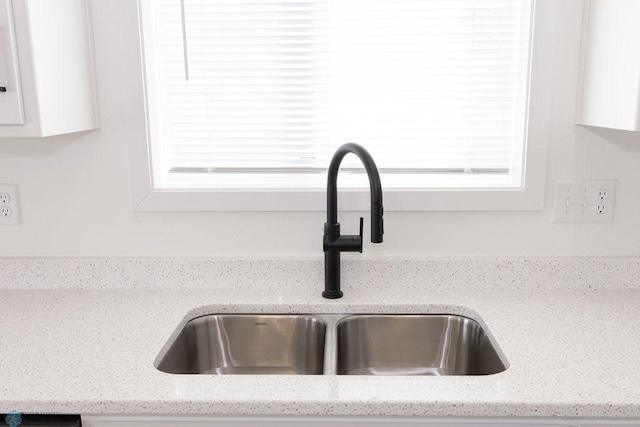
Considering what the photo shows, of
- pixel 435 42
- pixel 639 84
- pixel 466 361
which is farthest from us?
pixel 435 42

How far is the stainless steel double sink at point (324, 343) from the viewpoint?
1460 millimetres

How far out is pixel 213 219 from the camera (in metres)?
1.60

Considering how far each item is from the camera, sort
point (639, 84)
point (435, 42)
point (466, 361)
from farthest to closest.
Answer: point (435, 42), point (466, 361), point (639, 84)

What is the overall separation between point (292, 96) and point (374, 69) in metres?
0.24

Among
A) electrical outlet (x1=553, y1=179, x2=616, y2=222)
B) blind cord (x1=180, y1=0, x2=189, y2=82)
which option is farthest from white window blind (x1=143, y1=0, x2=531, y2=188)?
electrical outlet (x1=553, y1=179, x2=616, y2=222)

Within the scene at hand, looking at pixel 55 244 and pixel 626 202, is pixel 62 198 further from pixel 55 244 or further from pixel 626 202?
pixel 626 202

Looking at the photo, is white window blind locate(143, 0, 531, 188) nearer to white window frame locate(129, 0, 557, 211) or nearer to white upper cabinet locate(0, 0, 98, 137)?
white window frame locate(129, 0, 557, 211)

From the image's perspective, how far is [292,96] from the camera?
1.59m

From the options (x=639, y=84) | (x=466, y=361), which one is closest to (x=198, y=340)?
(x=466, y=361)

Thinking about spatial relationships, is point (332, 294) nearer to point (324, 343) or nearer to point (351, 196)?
point (324, 343)

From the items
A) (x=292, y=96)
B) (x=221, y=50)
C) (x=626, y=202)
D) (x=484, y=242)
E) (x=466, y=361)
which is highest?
(x=221, y=50)

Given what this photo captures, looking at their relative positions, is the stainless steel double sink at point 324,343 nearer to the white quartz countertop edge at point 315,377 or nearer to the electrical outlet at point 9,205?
the white quartz countertop edge at point 315,377

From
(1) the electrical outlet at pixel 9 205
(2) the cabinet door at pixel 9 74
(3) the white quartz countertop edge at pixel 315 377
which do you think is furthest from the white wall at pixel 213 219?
(2) the cabinet door at pixel 9 74

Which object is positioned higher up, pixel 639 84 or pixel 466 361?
pixel 639 84
